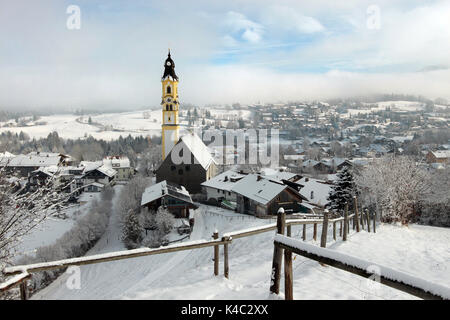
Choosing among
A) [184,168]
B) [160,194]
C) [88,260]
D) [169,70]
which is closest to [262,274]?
[88,260]

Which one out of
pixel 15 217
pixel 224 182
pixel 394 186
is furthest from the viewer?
pixel 224 182

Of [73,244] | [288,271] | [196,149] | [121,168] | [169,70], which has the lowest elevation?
[73,244]

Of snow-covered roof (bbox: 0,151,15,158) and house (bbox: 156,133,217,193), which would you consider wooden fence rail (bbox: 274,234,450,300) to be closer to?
snow-covered roof (bbox: 0,151,15,158)

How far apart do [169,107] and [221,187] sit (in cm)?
1469

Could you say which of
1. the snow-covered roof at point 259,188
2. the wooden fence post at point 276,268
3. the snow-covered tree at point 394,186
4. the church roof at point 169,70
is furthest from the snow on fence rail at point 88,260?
the church roof at point 169,70

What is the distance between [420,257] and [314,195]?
1123 inches

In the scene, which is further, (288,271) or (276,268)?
(276,268)

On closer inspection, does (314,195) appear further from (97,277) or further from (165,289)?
(165,289)

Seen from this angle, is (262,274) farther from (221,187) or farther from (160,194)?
(221,187)

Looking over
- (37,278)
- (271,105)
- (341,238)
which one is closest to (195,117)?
(271,105)

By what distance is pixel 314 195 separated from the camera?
37.0m

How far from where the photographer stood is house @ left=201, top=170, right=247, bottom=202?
3397cm

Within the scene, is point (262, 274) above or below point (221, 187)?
above

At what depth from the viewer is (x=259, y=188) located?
2948 cm
